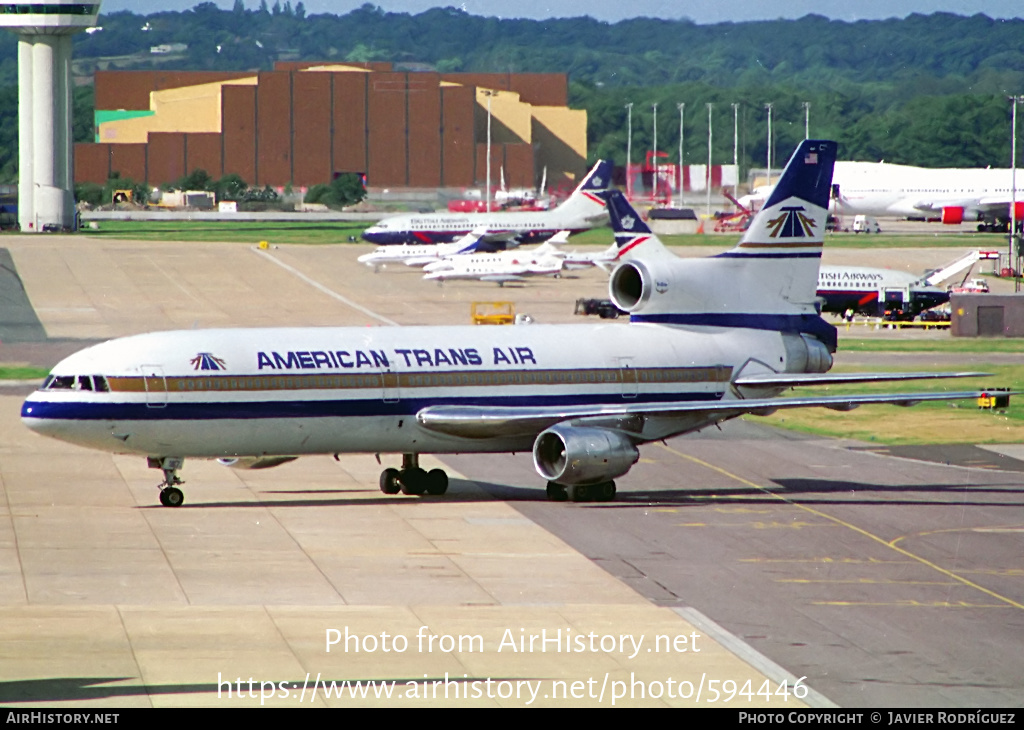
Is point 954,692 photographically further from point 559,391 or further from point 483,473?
point 483,473

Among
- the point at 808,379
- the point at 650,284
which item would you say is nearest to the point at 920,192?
the point at 650,284

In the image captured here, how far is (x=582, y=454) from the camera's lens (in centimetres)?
3944

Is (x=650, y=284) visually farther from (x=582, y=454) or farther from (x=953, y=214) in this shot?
(x=953, y=214)

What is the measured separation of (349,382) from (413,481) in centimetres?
394

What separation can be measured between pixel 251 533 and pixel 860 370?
145 ft

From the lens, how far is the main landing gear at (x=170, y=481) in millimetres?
38812

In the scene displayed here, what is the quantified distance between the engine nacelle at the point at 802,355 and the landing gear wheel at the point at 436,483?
10.8m

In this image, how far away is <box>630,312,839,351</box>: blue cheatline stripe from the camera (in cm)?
4416

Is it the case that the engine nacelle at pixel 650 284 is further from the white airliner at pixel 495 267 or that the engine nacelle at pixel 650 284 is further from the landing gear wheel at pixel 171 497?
the white airliner at pixel 495 267

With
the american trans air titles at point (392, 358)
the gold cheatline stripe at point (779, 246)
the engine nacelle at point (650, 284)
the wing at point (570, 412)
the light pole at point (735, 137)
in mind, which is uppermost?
the light pole at point (735, 137)

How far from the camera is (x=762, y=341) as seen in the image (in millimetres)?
44625

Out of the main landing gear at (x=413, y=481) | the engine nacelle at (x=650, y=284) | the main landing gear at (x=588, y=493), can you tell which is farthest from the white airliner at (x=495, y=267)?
the main landing gear at (x=588, y=493)

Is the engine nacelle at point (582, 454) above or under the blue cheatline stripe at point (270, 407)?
under
